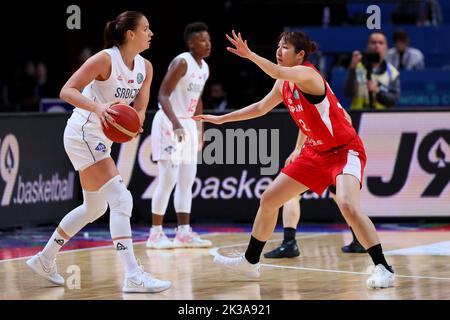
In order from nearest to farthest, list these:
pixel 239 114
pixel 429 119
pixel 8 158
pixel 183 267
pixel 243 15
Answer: pixel 239 114 < pixel 183 267 < pixel 8 158 < pixel 429 119 < pixel 243 15

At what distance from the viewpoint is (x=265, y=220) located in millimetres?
7438

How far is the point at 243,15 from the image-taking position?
15.7 metres

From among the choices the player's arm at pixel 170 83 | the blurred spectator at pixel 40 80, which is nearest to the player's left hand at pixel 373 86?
the player's arm at pixel 170 83

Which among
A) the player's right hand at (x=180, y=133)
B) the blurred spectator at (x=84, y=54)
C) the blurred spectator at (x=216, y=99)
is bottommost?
the player's right hand at (x=180, y=133)

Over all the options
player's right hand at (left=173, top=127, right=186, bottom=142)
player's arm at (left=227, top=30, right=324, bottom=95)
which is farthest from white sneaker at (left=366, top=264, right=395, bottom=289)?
player's right hand at (left=173, top=127, right=186, bottom=142)

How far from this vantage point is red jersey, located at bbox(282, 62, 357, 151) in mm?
7184

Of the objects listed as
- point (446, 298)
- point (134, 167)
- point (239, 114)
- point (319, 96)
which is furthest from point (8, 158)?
point (446, 298)

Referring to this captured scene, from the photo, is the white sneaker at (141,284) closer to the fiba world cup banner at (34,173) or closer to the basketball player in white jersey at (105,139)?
the basketball player in white jersey at (105,139)

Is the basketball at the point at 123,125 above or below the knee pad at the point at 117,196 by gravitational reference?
above

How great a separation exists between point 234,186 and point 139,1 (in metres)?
5.80

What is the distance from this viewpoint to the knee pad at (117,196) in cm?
695

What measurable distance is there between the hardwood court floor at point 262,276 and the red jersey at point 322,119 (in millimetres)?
1054

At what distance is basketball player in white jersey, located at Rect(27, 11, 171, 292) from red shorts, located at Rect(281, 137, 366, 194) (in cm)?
121
